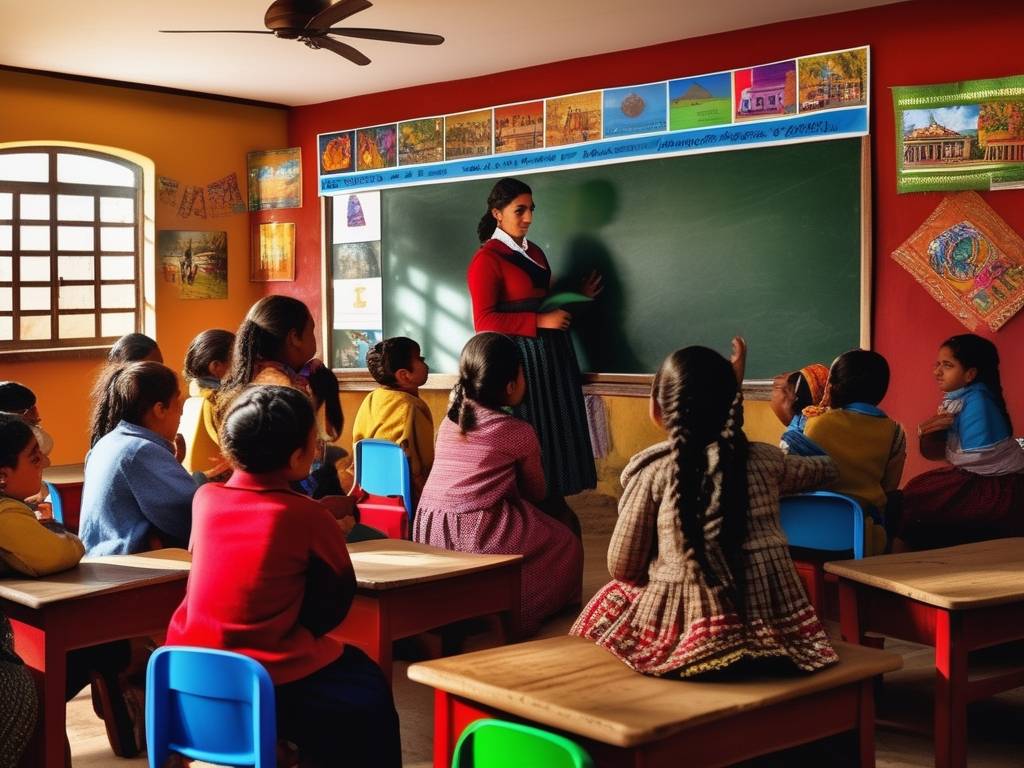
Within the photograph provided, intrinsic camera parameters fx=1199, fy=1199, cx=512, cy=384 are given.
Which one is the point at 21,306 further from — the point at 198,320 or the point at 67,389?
the point at 198,320

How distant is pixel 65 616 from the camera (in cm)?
238

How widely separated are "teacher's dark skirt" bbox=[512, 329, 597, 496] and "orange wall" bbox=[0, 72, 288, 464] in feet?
9.78

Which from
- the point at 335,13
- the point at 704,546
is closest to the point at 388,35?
the point at 335,13

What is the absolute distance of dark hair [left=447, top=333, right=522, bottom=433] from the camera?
3.58 m

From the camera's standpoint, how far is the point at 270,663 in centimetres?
205

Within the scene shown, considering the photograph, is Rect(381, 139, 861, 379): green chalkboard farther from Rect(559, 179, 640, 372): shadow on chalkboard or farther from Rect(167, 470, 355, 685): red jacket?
Rect(167, 470, 355, 685): red jacket

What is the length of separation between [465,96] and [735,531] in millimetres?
5094

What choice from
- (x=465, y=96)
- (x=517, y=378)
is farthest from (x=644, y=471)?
(x=465, y=96)

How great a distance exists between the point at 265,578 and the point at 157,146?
5794 mm

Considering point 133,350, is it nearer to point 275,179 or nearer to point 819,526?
point 819,526

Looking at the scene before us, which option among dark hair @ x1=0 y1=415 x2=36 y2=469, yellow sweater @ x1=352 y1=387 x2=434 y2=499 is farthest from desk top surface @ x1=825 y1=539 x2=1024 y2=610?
yellow sweater @ x1=352 y1=387 x2=434 y2=499

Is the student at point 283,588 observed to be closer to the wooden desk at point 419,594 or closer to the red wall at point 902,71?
the wooden desk at point 419,594

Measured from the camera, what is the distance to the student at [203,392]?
12.3 feet

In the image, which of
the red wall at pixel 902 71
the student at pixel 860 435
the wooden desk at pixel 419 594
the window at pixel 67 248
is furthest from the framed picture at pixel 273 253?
the wooden desk at pixel 419 594
